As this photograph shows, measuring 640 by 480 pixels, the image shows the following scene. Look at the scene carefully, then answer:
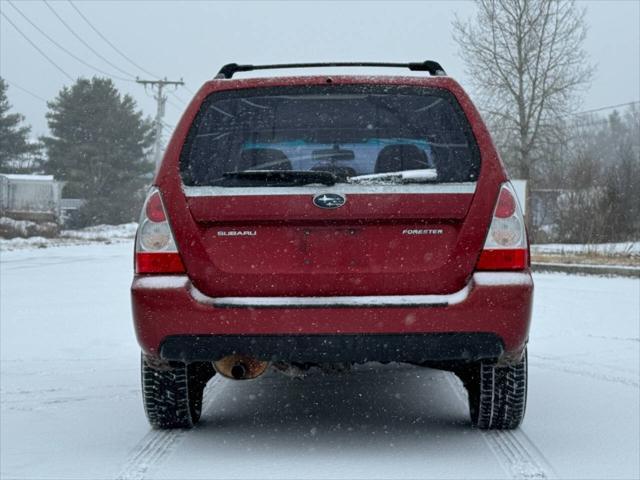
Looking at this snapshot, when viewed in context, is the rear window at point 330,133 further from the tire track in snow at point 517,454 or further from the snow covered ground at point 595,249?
the snow covered ground at point 595,249

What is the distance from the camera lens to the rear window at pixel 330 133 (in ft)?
14.0

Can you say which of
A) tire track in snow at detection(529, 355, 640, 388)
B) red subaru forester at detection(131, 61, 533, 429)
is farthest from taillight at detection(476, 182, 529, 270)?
tire track in snow at detection(529, 355, 640, 388)

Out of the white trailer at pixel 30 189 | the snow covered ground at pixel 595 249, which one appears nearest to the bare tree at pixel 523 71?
the snow covered ground at pixel 595 249

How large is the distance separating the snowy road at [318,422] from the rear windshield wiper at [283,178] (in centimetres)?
123

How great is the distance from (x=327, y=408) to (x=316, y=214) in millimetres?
1696

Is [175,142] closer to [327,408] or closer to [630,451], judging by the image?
[327,408]

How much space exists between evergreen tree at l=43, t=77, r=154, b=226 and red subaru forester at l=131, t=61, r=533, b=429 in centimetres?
6654

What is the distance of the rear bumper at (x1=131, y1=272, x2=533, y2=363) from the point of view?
401cm

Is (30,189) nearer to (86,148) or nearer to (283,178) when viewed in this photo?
(86,148)

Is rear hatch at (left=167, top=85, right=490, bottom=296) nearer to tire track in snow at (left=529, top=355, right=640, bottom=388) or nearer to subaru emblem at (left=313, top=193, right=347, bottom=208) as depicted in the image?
subaru emblem at (left=313, top=193, right=347, bottom=208)

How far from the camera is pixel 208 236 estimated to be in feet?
13.6

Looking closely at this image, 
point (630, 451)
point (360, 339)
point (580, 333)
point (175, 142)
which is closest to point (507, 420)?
point (630, 451)

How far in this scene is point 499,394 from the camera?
14.8 ft

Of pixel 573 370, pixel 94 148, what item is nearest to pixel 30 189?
pixel 94 148
